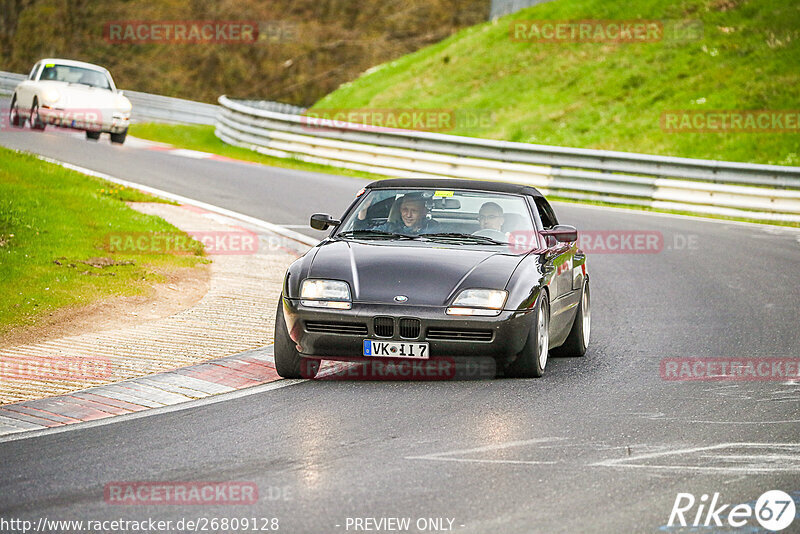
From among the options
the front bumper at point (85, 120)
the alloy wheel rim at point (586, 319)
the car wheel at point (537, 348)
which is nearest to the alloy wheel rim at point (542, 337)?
the car wheel at point (537, 348)

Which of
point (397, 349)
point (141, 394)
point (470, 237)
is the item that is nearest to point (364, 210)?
point (470, 237)

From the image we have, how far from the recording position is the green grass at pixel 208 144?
27422mm

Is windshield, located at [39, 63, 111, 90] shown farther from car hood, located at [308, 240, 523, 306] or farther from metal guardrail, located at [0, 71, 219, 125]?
car hood, located at [308, 240, 523, 306]

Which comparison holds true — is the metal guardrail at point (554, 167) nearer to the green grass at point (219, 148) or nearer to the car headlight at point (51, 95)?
the green grass at point (219, 148)

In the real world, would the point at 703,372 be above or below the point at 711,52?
below

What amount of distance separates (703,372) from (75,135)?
22.3 m

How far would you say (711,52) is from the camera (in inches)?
1261

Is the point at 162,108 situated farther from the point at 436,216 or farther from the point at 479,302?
the point at 479,302

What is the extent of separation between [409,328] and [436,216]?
159 centimetres

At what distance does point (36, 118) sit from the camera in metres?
26.3

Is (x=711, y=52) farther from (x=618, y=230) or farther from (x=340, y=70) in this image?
(x=340, y=70)

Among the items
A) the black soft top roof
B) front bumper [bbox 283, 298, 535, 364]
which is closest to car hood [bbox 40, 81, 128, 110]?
the black soft top roof

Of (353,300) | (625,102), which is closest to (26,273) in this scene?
(353,300)

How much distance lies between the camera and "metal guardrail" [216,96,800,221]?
22.0 m
